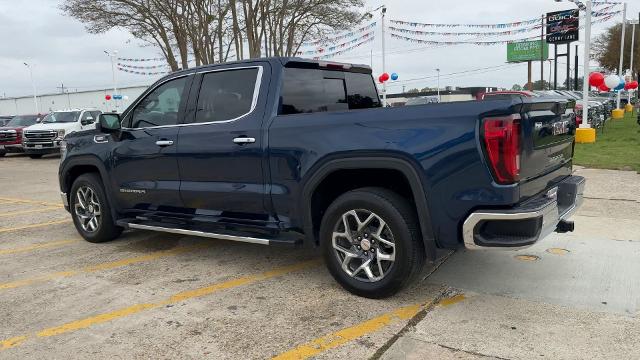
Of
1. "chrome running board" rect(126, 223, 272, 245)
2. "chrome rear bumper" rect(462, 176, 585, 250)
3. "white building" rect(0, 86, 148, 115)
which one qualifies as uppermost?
"white building" rect(0, 86, 148, 115)

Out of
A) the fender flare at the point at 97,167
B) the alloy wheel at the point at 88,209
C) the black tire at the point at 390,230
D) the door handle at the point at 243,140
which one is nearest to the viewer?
→ the black tire at the point at 390,230

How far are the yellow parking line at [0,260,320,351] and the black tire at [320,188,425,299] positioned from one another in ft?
2.93

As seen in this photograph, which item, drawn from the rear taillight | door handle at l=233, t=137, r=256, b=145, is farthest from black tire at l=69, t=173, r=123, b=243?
the rear taillight

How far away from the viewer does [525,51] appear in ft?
258

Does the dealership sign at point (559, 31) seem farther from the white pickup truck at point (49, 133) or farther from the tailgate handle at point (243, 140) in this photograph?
the tailgate handle at point (243, 140)

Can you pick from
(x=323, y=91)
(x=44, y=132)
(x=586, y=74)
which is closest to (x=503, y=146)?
(x=323, y=91)

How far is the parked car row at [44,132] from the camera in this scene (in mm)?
19297

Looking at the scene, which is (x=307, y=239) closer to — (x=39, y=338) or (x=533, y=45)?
(x=39, y=338)

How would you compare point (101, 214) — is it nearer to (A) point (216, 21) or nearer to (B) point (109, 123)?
(B) point (109, 123)

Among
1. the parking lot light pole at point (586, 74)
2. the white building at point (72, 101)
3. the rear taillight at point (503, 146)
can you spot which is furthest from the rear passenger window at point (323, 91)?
the white building at point (72, 101)

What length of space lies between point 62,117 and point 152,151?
18.1m

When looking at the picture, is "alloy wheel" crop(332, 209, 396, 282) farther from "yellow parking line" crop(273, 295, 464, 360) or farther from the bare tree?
the bare tree

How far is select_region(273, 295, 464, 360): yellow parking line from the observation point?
3268mm

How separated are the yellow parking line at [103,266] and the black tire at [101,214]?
695 millimetres
